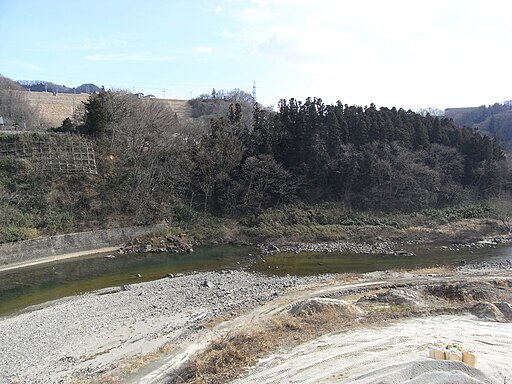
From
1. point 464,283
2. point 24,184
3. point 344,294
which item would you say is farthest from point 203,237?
point 464,283

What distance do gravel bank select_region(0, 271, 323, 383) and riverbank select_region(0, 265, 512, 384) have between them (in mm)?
37

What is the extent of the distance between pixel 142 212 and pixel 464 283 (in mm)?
23408

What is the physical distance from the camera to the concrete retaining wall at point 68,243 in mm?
26594

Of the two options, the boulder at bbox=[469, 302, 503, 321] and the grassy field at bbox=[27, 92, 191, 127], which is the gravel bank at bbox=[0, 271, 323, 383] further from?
the grassy field at bbox=[27, 92, 191, 127]

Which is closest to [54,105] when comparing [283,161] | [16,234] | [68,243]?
[283,161]

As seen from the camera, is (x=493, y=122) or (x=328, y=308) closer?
(x=328, y=308)

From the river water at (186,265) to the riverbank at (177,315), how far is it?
2.02m

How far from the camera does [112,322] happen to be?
54.8 feet

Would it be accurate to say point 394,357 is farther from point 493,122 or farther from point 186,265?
point 493,122

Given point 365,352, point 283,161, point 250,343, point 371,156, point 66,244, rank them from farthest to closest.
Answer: point 283,161
point 371,156
point 66,244
point 250,343
point 365,352

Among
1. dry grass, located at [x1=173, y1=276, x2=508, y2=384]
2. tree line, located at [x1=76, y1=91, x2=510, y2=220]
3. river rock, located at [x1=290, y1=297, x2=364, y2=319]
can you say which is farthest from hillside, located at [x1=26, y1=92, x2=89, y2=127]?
dry grass, located at [x1=173, y1=276, x2=508, y2=384]

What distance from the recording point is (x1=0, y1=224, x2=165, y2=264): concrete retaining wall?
2659cm

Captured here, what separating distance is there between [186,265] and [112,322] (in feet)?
34.3

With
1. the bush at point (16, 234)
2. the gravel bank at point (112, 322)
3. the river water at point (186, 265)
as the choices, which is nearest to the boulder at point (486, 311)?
the gravel bank at point (112, 322)
